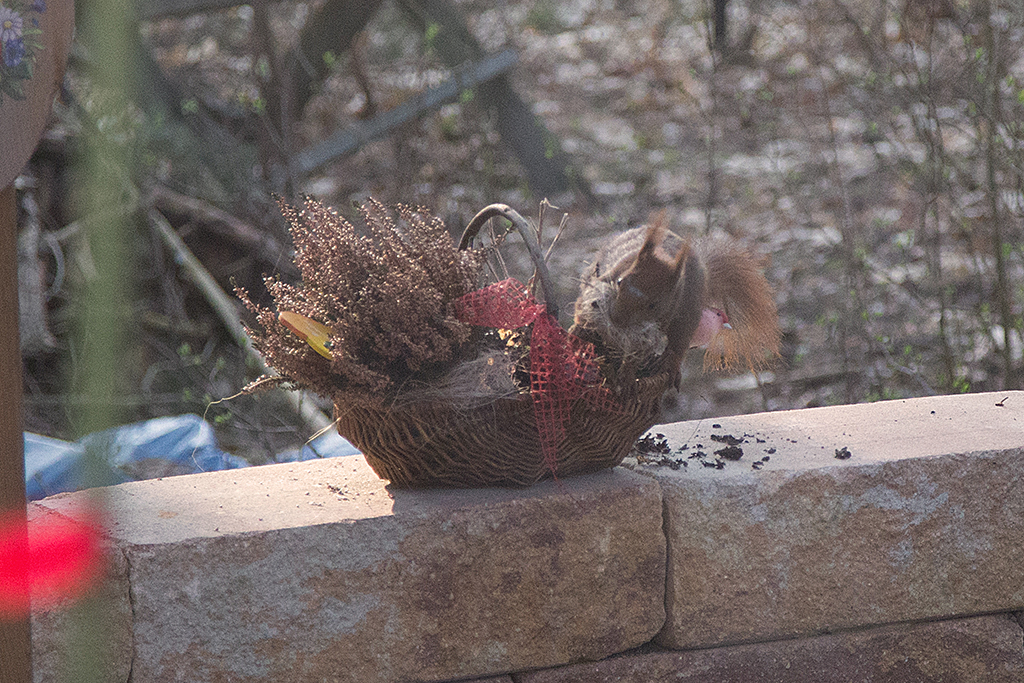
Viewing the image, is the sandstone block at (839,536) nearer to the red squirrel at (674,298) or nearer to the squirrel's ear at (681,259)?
the red squirrel at (674,298)

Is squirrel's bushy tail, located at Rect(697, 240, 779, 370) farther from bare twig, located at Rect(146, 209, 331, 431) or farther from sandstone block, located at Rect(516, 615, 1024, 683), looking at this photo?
bare twig, located at Rect(146, 209, 331, 431)

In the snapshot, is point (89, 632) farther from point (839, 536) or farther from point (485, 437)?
point (839, 536)

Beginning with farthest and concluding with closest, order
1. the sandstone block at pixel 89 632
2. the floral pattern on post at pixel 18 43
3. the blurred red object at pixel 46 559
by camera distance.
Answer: the sandstone block at pixel 89 632
the blurred red object at pixel 46 559
the floral pattern on post at pixel 18 43

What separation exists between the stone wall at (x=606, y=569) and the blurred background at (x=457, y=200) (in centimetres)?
130

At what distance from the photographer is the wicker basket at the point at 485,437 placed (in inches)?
70.3

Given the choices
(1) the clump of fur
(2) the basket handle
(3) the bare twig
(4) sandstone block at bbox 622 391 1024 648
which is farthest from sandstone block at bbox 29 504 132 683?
(3) the bare twig

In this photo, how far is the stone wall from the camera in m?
1.76

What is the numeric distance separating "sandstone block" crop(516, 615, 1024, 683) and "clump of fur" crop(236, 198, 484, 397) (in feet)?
2.30

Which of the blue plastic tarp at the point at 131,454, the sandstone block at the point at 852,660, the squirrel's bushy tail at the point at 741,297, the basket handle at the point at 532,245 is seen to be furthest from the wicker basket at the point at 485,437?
the blue plastic tarp at the point at 131,454

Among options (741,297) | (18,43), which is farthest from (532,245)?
(18,43)

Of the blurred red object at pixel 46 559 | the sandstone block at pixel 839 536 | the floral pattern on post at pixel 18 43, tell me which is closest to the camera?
the floral pattern on post at pixel 18 43

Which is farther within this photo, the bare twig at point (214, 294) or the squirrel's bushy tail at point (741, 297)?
the bare twig at point (214, 294)

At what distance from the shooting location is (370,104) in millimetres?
4508

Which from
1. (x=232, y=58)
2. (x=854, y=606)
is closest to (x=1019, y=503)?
(x=854, y=606)
